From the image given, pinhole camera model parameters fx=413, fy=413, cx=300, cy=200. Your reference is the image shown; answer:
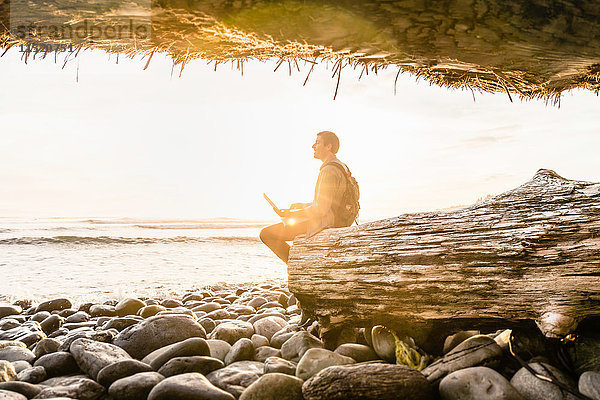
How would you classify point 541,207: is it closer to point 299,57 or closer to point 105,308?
point 299,57

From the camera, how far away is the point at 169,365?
131 inches

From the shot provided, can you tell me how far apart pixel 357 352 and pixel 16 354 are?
3259 mm

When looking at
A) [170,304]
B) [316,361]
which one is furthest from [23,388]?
[170,304]

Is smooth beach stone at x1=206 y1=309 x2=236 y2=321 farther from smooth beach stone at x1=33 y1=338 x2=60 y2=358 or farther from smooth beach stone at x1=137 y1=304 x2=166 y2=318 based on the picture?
smooth beach stone at x1=33 y1=338 x2=60 y2=358

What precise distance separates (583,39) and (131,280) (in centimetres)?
979

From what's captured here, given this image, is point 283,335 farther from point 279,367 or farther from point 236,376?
point 236,376

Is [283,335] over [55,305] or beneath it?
over

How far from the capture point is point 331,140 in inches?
193

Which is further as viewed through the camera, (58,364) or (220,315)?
(220,315)

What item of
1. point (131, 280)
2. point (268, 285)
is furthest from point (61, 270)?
point (268, 285)

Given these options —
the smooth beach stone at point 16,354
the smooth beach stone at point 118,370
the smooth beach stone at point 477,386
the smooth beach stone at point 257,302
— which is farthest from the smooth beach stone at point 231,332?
the smooth beach stone at point 477,386

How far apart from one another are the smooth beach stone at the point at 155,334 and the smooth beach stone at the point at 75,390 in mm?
671

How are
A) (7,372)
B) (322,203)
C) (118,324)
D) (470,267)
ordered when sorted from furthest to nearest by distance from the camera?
(118,324), (322,203), (7,372), (470,267)

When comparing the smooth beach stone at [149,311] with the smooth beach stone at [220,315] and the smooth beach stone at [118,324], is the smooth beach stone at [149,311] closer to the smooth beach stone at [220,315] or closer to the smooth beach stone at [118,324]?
the smooth beach stone at [118,324]
